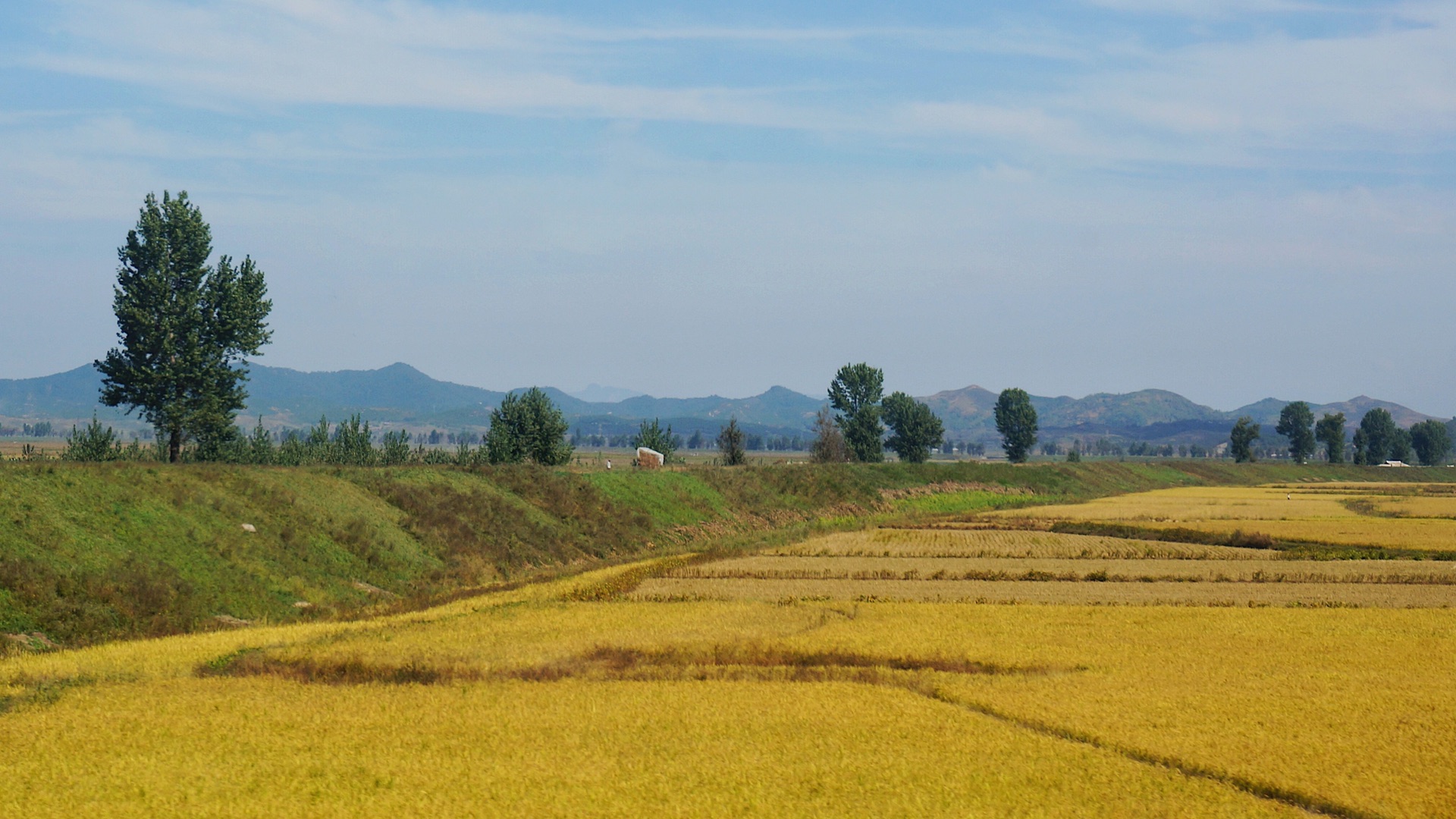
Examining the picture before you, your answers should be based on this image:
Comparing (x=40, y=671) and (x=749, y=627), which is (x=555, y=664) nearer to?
(x=749, y=627)

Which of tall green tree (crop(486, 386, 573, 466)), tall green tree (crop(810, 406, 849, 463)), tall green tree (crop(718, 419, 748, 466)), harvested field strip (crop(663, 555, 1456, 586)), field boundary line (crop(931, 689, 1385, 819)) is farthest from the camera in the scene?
tall green tree (crop(810, 406, 849, 463))

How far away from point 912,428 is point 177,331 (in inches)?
4639

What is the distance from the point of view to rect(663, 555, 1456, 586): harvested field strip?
47.1m

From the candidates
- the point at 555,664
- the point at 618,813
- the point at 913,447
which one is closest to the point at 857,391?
the point at 913,447

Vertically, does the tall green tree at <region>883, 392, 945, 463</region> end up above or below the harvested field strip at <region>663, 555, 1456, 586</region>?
above

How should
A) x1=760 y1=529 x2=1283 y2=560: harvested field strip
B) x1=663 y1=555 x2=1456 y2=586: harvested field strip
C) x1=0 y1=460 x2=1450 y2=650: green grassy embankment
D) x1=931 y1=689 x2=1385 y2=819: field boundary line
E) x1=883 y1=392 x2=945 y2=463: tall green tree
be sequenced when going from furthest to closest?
x1=883 y1=392 x2=945 y2=463: tall green tree < x1=760 y1=529 x2=1283 y2=560: harvested field strip < x1=663 y1=555 x2=1456 y2=586: harvested field strip < x1=0 y1=460 x2=1450 y2=650: green grassy embankment < x1=931 y1=689 x2=1385 y2=819: field boundary line

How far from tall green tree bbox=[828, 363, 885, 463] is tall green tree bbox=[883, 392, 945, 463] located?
3.50 meters

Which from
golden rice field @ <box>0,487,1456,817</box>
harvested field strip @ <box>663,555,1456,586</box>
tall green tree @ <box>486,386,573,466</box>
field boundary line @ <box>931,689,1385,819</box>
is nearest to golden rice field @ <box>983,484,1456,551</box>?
harvested field strip @ <box>663,555,1456,586</box>

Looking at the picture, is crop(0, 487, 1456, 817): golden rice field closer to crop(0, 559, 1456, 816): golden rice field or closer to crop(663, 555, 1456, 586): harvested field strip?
crop(0, 559, 1456, 816): golden rice field

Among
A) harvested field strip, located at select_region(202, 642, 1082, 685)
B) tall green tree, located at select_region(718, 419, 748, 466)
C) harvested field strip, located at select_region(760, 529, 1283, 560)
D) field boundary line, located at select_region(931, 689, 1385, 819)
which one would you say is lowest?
harvested field strip, located at select_region(760, 529, 1283, 560)

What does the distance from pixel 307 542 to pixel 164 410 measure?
21.4 m

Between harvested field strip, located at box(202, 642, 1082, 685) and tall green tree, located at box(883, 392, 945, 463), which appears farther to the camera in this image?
tall green tree, located at box(883, 392, 945, 463)

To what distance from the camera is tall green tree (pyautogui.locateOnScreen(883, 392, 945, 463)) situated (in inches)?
6344

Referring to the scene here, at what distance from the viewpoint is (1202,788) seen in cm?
1720
